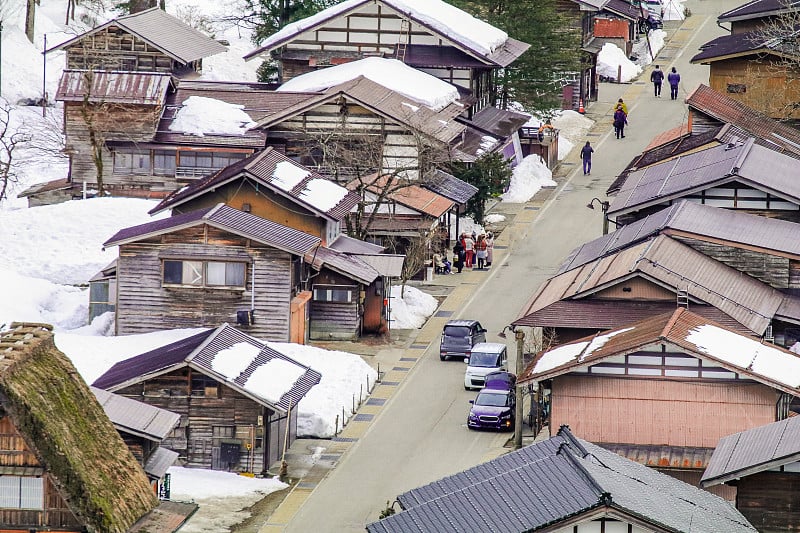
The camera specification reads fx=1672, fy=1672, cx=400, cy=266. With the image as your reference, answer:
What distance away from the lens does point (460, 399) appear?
1976 inches

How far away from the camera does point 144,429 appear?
37.2 m

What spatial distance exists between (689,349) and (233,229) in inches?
645

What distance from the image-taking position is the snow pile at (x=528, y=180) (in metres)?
73.8

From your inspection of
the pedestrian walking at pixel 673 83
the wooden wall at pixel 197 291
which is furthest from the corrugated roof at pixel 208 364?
the pedestrian walking at pixel 673 83

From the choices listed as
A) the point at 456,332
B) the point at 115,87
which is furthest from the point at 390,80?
the point at 456,332

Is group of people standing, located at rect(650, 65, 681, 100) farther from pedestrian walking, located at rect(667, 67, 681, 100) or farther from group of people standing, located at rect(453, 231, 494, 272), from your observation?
group of people standing, located at rect(453, 231, 494, 272)

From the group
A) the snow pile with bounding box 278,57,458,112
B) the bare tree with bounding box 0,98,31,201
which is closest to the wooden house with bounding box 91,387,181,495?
the snow pile with bounding box 278,57,458,112

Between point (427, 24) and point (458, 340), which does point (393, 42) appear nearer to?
point (427, 24)

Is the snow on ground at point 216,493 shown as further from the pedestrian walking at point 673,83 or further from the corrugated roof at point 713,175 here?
the pedestrian walking at point 673,83

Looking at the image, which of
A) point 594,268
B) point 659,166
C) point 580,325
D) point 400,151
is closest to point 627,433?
point 580,325

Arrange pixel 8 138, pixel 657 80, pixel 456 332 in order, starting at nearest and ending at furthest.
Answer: pixel 456 332 < pixel 8 138 < pixel 657 80

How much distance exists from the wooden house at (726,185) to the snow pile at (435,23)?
17738 millimetres

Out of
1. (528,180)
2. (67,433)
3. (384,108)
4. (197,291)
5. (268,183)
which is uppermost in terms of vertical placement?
(384,108)

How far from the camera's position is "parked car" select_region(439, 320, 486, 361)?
54031mm
